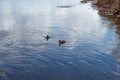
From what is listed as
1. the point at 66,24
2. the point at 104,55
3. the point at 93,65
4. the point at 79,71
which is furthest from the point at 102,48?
the point at 66,24

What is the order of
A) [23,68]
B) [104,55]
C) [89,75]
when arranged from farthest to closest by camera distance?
[104,55] → [23,68] → [89,75]

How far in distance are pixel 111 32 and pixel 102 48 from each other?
1038cm

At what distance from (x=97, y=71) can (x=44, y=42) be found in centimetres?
1160

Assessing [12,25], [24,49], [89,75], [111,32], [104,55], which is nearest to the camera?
[89,75]

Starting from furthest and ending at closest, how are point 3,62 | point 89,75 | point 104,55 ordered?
point 104,55
point 3,62
point 89,75

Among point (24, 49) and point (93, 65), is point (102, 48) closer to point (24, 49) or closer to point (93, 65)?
point (93, 65)

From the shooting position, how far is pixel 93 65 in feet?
83.7

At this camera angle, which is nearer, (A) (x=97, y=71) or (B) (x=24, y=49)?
(A) (x=97, y=71)

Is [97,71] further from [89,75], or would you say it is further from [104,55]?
[104,55]

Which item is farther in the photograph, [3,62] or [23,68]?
[3,62]

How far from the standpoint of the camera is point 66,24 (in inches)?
1916

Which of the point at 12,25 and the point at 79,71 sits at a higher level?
the point at 12,25

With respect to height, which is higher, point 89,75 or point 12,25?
point 12,25

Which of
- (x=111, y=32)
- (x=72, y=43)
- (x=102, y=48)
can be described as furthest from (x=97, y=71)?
(x=111, y=32)
